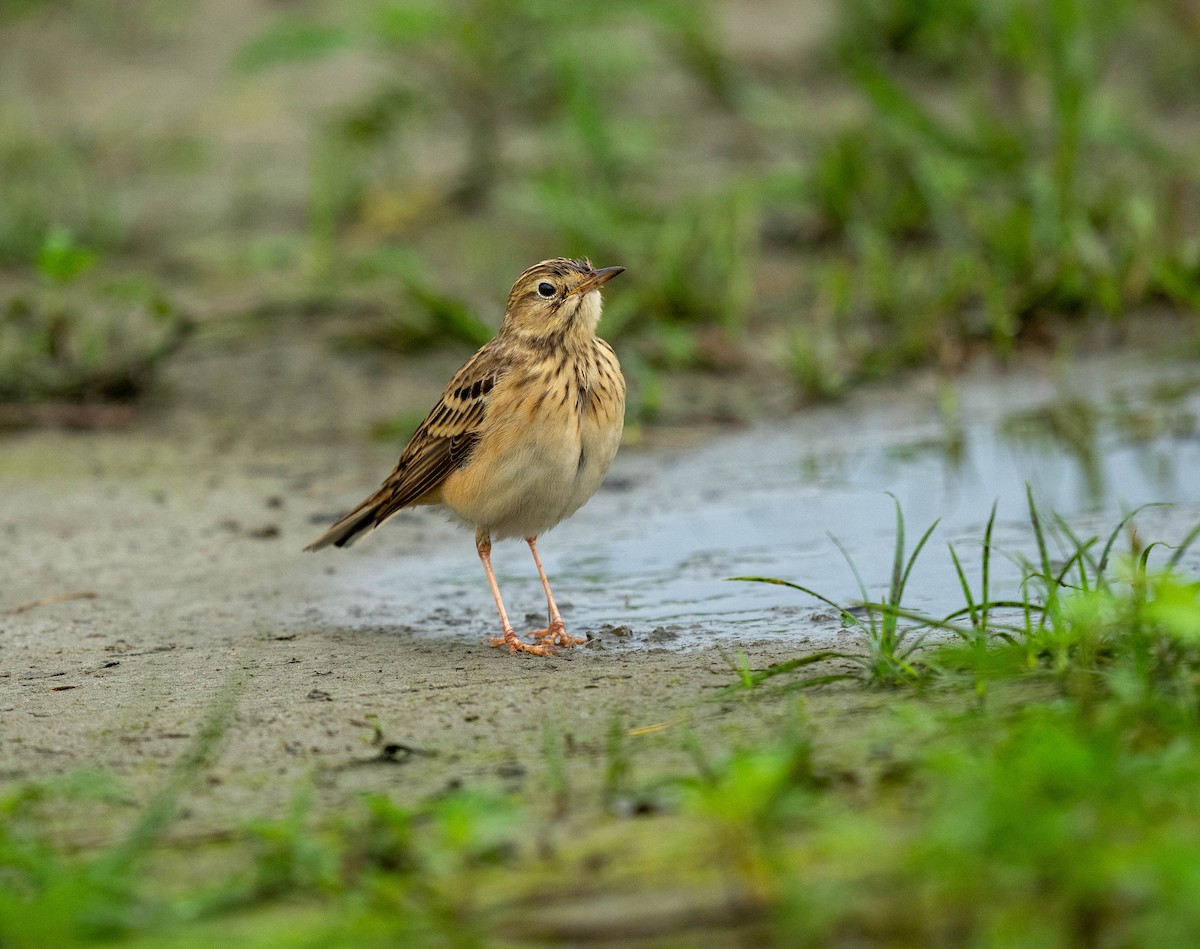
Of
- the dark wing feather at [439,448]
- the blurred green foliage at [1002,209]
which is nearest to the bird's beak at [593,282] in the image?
the dark wing feather at [439,448]

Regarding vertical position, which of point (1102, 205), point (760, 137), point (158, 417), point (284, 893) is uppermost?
point (760, 137)

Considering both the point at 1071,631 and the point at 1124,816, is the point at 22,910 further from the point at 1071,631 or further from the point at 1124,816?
the point at 1071,631

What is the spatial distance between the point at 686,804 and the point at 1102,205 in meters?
7.68

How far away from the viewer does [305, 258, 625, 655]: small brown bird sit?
5594 mm

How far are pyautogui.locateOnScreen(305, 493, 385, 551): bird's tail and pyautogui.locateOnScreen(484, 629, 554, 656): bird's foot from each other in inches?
38.6

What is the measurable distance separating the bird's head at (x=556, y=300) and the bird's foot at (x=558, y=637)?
111 centimetres

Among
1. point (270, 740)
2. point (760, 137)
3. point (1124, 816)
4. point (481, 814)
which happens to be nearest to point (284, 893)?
point (481, 814)

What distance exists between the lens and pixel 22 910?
2814 mm

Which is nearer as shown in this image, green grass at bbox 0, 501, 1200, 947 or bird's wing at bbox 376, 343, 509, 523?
green grass at bbox 0, 501, 1200, 947

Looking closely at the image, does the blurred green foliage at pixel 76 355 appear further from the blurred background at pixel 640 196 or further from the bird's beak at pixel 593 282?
the bird's beak at pixel 593 282

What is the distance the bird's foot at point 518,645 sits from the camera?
5.19 metres

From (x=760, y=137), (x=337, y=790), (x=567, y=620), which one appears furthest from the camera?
(x=760, y=137)

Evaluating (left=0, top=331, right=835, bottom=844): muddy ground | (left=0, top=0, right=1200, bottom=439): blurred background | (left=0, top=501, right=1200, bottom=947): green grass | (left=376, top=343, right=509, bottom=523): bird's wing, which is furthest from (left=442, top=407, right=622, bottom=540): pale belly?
(left=0, top=0, right=1200, bottom=439): blurred background

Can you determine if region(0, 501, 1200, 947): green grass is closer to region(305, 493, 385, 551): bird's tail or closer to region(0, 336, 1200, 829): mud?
region(0, 336, 1200, 829): mud
